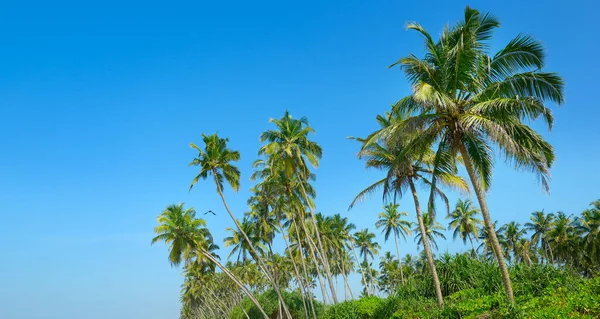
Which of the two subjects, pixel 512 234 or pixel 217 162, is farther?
pixel 512 234

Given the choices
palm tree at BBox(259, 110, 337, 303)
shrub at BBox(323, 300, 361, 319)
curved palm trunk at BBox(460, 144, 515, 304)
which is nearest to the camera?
curved palm trunk at BBox(460, 144, 515, 304)

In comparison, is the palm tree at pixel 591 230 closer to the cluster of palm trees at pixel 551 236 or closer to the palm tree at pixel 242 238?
the cluster of palm trees at pixel 551 236

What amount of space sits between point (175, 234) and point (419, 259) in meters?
55.7

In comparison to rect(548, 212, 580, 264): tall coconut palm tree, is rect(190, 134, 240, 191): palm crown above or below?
above

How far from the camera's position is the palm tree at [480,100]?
13.1 meters

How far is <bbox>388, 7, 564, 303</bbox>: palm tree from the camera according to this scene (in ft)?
42.9

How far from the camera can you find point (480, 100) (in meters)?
14.4

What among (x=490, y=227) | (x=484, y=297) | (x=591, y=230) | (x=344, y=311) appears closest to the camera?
(x=490, y=227)

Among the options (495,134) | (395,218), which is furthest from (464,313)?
(395,218)

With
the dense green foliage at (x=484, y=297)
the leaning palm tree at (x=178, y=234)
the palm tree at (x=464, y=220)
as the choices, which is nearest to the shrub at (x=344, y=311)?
the dense green foliage at (x=484, y=297)

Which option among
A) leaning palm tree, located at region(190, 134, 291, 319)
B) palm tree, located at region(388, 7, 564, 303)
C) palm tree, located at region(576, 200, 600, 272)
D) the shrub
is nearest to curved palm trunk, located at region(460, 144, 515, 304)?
palm tree, located at region(388, 7, 564, 303)

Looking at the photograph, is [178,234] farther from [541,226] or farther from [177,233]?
[541,226]

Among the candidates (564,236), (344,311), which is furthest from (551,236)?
(344,311)

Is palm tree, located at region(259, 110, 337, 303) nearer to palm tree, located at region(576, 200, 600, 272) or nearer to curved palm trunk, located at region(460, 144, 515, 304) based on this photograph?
curved palm trunk, located at region(460, 144, 515, 304)
